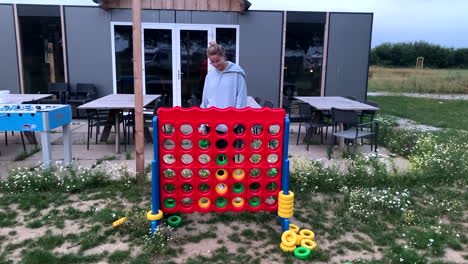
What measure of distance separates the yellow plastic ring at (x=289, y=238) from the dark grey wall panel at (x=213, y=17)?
731 cm

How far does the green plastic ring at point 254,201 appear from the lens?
3.58m

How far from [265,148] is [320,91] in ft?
23.6

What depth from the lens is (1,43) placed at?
943 cm

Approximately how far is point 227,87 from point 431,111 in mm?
10766

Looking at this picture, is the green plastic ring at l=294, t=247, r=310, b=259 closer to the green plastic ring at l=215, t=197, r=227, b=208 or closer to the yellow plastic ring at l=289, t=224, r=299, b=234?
the yellow plastic ring at l=289, t=224, r=299, b=234

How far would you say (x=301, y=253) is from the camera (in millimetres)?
3131

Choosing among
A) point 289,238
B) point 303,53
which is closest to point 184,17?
point 303,53

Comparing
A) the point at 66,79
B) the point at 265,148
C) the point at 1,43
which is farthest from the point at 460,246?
the point at 1,43

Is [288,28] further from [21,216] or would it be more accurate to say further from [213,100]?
[21,216]

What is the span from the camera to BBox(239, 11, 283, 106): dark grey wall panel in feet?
31.8

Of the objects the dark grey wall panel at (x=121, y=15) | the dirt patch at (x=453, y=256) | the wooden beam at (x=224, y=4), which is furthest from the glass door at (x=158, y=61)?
the dirt patch at (x=453, y=256)

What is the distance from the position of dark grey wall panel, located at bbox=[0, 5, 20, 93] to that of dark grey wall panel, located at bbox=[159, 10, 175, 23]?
12.2 feet

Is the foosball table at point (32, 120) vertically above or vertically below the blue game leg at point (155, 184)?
above

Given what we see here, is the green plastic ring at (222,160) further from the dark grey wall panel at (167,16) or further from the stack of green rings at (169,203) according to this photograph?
the dark grey wall panel at (167,16)
